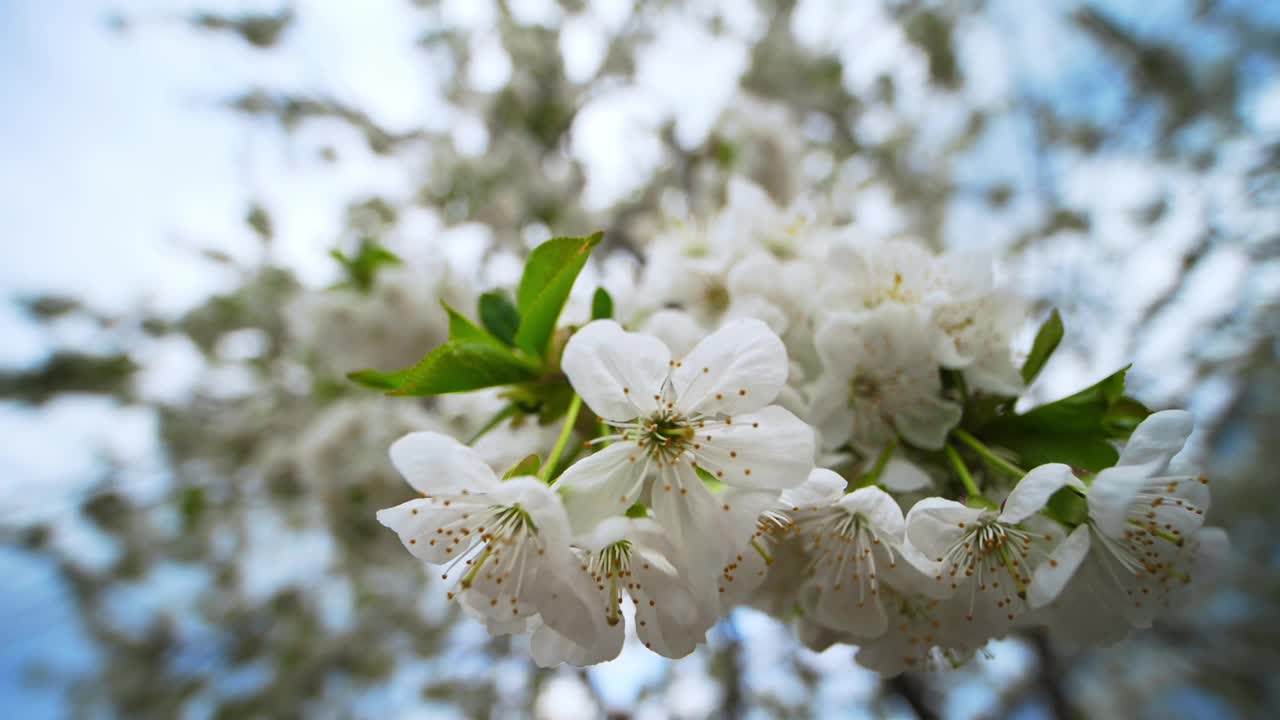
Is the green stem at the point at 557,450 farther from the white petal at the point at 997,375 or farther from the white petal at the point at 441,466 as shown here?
the white petal at the point at 997,375

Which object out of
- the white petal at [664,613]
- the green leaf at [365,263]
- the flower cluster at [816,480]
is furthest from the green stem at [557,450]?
the green leaf at [365,263]

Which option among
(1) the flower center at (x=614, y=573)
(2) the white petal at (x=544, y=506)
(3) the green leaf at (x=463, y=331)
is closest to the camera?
(2) the white petal at (x=544, y=506)

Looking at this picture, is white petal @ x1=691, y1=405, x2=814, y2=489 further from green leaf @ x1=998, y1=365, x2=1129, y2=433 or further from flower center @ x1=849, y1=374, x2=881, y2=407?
green leaf @ x1=998, y1=365, x2=1129, y2=433

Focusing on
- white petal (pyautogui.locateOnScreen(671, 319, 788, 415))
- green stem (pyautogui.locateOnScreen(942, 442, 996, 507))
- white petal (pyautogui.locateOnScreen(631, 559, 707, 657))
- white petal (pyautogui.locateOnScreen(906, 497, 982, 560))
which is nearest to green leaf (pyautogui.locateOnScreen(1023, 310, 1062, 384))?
green stem (pyautogui.locateOnScreen(942, 442, 996, 507))

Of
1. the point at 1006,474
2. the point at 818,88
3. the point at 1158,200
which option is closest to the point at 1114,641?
the point at 1006,474

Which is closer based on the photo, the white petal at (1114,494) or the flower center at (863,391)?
the white petal at (1114,494)

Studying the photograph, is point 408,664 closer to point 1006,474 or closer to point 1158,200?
point 1006,474
